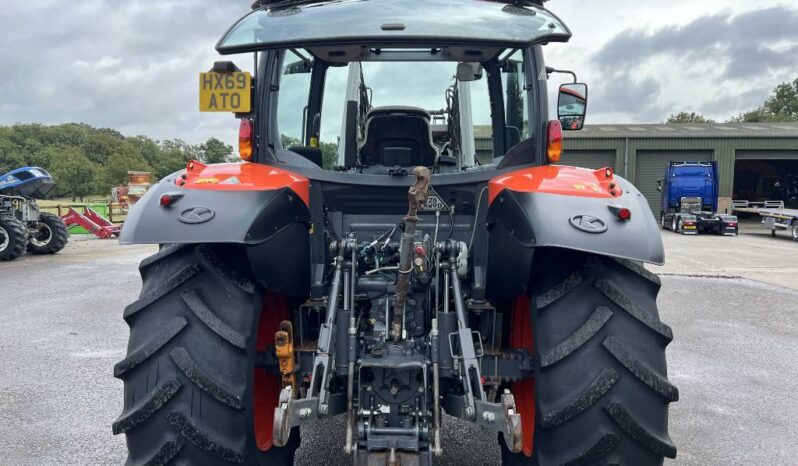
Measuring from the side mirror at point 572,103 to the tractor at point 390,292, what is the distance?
0.22m

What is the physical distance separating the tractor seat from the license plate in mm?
825

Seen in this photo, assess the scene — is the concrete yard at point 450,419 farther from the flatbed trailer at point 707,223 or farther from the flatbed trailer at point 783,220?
the flatbed trailer at point 707,223

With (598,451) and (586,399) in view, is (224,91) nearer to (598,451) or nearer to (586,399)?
(586,399)

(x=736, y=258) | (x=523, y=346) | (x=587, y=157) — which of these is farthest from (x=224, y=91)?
(x=587, y=157)

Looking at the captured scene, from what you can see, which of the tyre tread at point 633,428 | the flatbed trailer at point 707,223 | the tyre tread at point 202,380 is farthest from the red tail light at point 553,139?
the flatbed trailer at point 707,223

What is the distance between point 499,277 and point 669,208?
2265cm

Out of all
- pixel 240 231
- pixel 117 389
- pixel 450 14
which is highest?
pixel 450 14

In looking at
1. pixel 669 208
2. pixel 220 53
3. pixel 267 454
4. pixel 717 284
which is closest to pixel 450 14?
pixel 220 53

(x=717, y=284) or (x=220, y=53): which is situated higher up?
(x=220, y=53)

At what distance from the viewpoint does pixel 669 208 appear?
74.3 ft

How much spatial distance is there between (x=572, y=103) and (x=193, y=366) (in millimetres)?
2060

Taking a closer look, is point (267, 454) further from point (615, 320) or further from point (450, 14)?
point (450, 14)

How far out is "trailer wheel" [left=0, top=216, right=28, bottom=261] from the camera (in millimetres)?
12266

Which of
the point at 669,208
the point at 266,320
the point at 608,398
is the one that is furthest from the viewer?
the point at 669,208
